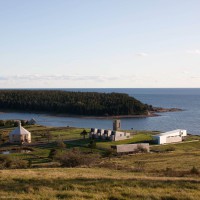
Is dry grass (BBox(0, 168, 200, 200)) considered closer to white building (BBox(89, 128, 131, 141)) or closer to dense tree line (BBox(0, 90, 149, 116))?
white building (BBox(89, 128, 131, 141))

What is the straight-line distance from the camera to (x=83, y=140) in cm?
5981

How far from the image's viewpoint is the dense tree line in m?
129

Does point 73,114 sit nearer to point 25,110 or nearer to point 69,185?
point 25,110

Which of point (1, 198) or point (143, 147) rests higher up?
point (1, 198)

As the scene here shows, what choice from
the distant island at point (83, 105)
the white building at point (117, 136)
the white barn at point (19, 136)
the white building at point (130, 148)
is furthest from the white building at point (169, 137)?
the distant island at point (83, 105)

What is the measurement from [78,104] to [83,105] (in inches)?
118

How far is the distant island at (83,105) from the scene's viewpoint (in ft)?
422

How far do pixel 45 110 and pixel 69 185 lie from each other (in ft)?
433

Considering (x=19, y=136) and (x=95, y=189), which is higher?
(x=95, y=189)

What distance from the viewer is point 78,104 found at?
13538cm

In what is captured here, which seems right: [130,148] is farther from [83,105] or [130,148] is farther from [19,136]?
[83,105]

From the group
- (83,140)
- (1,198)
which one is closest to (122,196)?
(1,198)

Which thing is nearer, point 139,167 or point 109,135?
point 139,167

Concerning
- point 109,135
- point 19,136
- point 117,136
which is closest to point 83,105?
point 109,135
